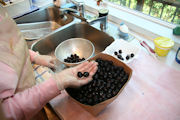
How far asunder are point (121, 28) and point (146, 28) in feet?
0.80

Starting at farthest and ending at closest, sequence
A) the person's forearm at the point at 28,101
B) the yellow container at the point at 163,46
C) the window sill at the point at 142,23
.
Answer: the window sill at the point at 142,23, the yellow container at the point at 163,46, the person's forearm at the point at 28,101

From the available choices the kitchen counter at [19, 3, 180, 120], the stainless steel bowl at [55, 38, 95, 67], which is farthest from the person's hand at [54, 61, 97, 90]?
the stainless steel bowl at [55, 38, 95, 67]

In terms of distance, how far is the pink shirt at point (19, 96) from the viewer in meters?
0.67

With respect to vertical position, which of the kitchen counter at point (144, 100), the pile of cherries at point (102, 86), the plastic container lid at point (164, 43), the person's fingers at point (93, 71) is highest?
the plastic container lid at point (164, 43)

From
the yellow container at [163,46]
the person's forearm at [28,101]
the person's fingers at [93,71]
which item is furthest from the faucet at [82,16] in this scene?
the person's forearm at [28,101]

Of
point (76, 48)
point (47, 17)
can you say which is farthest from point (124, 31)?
point (47, 17)

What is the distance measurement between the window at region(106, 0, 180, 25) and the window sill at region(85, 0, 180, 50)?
0.16 ft

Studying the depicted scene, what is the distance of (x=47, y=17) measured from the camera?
1.71 metres

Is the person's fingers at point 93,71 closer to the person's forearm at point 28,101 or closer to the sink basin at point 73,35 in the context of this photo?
the person's forearm at point 28,101

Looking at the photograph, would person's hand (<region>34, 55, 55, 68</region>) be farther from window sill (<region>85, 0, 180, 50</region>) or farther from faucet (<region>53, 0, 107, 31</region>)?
window sill (<region>85, 0, 180, 50</region>)

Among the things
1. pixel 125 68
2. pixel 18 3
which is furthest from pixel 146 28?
pixel 18 3

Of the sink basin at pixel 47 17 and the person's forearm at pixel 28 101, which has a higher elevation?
the sink basin at pixel 47 17

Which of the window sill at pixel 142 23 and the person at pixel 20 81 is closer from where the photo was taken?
the person at pixel 20 81

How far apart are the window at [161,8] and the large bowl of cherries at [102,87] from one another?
2.71 ft
